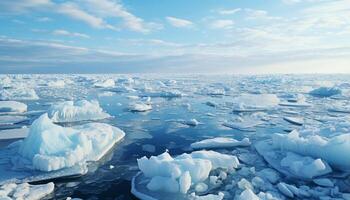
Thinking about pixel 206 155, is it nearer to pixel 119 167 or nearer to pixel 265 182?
pixel 265 182

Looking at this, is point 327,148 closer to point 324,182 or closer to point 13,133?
point 324,182

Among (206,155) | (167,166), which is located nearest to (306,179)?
(206,155)

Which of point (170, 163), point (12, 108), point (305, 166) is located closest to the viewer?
point (170, 163)

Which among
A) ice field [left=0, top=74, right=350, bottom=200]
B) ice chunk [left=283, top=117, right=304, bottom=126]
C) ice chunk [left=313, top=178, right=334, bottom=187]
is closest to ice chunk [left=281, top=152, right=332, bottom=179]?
ice field [left=0, top=74, right=350, bottom=200]

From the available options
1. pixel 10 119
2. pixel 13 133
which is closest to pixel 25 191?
pixel 13 133

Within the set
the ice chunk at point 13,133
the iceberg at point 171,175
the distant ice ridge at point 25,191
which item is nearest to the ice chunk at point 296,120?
the iceberg at point 171,175

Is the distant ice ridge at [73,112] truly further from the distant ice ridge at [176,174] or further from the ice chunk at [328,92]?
the ice chunk at [328,92]
